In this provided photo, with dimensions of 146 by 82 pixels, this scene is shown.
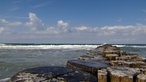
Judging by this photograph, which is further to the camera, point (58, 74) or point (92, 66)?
point (92, 66)

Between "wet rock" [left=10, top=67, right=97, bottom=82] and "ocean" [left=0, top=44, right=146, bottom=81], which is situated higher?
"wet rock" [left=10, top=67, right=97, bottom=82]

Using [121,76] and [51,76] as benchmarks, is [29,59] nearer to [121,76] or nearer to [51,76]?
[51,76]

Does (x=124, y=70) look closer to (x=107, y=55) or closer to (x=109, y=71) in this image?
(x=109, y=71)

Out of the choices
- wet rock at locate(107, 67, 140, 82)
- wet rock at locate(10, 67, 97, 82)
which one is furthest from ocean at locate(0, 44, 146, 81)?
wet rock at locate(107, 67, 140, 82)

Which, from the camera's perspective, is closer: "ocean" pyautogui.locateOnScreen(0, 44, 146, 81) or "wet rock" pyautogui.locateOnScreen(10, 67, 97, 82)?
"wet rock" pyautogui.locateOnScreen(10, 67, 97, 82)

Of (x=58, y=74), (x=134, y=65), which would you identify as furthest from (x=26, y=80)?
(x=134, y=65)

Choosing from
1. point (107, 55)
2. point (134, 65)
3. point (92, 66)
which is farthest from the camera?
point (107, 55)

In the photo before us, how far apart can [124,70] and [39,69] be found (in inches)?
56.6

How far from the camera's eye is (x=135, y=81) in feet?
14.3

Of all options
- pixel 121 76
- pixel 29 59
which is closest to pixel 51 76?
pixel 121 76

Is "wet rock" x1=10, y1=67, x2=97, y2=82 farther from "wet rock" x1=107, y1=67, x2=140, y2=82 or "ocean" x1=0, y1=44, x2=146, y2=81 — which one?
"ocean" x1=0, y1=44, x2=146, y2=81

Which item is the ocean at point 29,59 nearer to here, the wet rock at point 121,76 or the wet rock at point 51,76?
the wet rock at point 51,76

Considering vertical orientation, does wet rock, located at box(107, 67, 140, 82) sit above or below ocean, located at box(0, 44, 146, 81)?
above

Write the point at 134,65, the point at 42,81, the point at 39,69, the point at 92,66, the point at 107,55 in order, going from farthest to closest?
the point at 107,55 → the point at 134,65 → the point at 92,66 → the point at 39,69 → the point at 42,81
